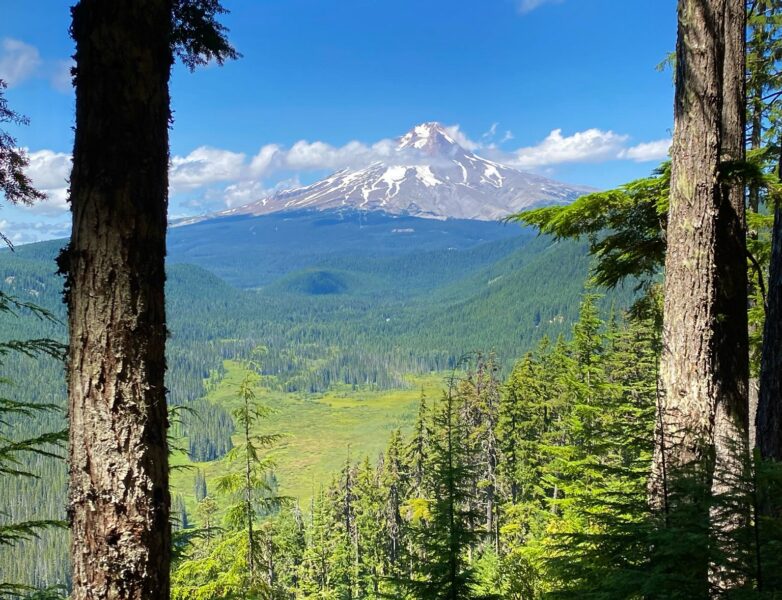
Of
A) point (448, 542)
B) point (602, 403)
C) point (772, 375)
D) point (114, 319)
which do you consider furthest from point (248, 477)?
point (772, 375)

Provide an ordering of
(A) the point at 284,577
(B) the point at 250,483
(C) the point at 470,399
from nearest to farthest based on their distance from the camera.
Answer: (B) the point at 250,483 < (C) the point at 470,399 < (A) the point at 284,577

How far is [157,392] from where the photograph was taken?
2.53 m

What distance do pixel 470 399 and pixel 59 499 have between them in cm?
10711

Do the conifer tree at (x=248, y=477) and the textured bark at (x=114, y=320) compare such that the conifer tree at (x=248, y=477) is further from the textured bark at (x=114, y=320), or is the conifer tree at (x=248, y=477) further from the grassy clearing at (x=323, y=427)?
the grassy clearing at (x=323, y=427)

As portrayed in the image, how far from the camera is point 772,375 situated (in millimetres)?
4816

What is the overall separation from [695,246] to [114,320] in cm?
370

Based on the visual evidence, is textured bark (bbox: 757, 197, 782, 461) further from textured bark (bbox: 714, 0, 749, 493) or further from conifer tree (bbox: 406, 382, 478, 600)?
conifer tree (bbox: 406, 382, 478, 600)

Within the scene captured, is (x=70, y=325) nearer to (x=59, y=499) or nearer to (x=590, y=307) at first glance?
(x=590, y=307)

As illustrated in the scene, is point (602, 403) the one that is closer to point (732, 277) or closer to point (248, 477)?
point (732, 277)

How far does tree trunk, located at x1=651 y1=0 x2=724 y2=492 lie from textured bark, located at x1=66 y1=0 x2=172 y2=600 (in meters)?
3.29

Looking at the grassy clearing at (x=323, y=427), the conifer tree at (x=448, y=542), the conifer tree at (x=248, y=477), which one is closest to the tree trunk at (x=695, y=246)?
the conifer tree at (x=448, y=542)

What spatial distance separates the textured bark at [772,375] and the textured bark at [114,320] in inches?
195

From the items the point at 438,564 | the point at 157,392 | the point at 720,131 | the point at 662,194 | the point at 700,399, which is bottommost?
the point at 438,564

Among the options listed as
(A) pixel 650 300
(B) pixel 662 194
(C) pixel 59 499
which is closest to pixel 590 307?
(A) pixel 650 300
